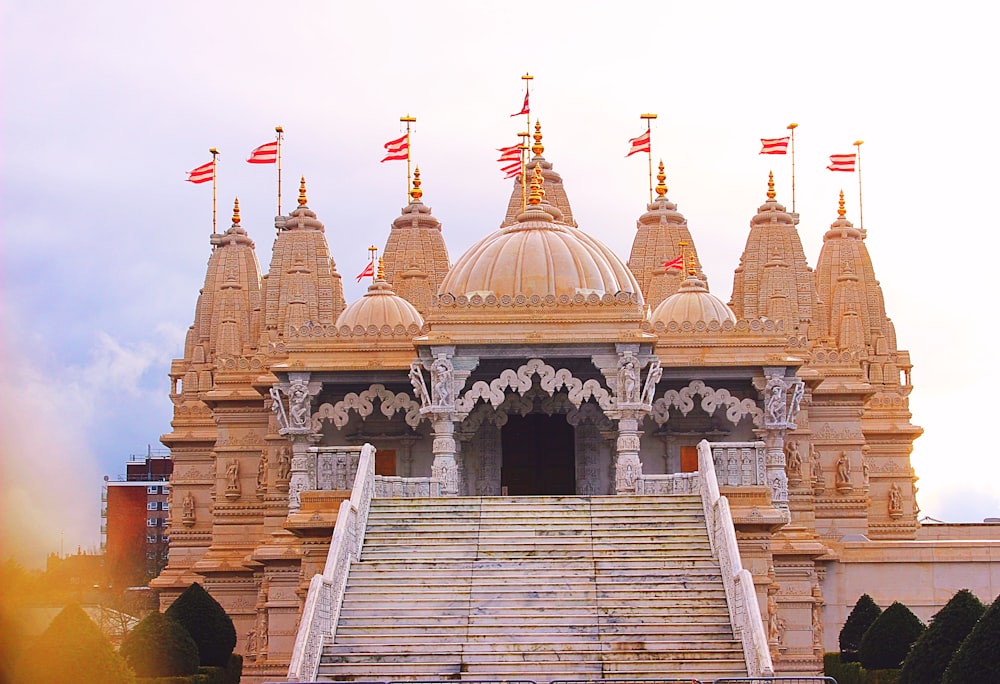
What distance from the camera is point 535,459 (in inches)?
1470

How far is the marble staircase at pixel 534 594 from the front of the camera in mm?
24969

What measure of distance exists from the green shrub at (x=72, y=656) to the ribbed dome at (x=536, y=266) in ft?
42.0

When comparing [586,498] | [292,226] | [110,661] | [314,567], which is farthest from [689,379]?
[292,226]

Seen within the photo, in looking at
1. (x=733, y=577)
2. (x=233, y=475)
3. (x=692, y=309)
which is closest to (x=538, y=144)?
(x=692, y=309)

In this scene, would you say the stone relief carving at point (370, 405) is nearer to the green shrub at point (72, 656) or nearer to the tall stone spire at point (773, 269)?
the green shrub at point (72, 656)

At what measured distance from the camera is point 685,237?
51969mm

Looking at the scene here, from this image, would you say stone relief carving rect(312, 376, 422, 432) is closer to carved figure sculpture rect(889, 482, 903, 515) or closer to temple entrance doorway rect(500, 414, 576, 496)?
temple entrance doorway rect(500, 414, 576, 496)

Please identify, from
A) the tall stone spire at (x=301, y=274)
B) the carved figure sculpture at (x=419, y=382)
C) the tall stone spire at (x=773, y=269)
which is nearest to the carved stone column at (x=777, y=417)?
the carved figure sculpture at (x=419, y=382)

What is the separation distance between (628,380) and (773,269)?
1851 cm

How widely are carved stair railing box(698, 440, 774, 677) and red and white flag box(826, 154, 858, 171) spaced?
2705 centimetres

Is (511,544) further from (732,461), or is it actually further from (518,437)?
(518,437)

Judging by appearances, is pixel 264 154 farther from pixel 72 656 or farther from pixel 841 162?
pixel 72 656

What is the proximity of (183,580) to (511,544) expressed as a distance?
20604 mm

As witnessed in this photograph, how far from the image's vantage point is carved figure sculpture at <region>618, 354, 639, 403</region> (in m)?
33.0
